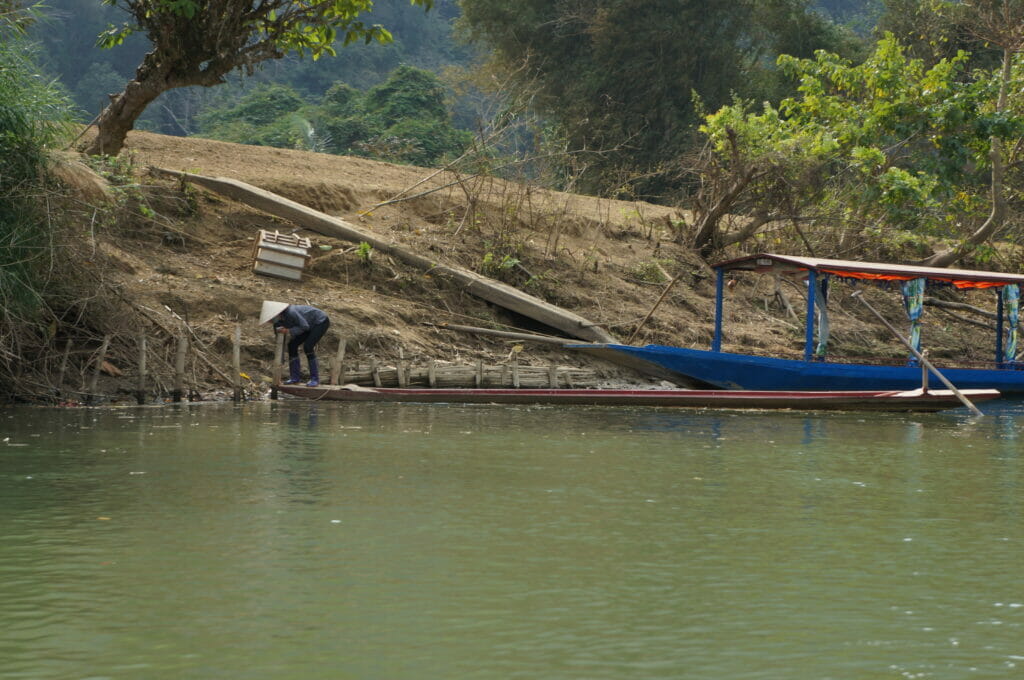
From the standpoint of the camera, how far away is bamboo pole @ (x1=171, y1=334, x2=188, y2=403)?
14.6 m

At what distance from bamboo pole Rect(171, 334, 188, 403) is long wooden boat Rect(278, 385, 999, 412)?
1.19m

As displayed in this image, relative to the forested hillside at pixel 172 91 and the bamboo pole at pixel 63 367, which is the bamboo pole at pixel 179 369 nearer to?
the bamboo pole at pixel 63 367

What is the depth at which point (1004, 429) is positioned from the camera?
13.7 meters

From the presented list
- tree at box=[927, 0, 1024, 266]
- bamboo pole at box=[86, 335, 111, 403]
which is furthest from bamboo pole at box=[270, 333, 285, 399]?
tree at box=[927, 0, 1024, 266]

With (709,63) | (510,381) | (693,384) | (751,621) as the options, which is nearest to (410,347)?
(510,381)

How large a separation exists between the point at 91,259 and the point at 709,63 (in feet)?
68.4

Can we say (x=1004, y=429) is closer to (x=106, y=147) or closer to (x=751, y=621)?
(x=751, y=621)

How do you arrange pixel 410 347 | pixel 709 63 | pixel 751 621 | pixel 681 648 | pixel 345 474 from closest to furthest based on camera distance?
1. pixel 681 648
2. pixel 751 621
3. pixel 345 474
4. pixel 410 347
5. pixel 709 63

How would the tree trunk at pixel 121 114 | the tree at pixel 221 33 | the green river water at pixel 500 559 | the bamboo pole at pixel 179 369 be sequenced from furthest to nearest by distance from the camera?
the tree trunk at pixel 121 114, the tree at pixel 221 33, the bamboo pole at pixel 179 369, the green river water at pixel 500 559

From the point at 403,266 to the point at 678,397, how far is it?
6170 millimetres

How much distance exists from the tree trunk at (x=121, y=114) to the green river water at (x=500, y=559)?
7.96 meters

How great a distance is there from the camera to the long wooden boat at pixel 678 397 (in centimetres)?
1520

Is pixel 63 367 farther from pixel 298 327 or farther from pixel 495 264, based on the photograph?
pixel 495 264

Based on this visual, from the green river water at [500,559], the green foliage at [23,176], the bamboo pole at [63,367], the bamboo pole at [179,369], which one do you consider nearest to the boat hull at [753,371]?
the green river water at [500,559]
